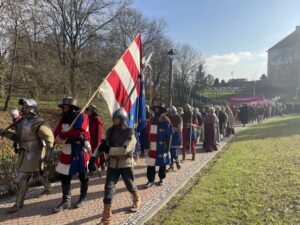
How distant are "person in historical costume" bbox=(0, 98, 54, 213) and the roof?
94569 millimetres

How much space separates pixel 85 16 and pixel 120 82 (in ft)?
64.5

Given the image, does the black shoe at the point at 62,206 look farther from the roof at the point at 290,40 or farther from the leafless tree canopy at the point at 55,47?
the roof at the point at 290,40

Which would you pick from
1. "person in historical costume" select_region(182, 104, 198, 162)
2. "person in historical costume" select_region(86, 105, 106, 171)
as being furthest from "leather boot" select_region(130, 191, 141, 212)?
"person in historical costume" select_region(182, 104, 198, 162)

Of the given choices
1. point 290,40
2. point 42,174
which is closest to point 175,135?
point 42,174

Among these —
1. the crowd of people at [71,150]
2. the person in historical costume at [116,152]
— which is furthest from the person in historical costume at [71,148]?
the person in historical costume at [116,152]

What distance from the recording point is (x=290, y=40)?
307ft

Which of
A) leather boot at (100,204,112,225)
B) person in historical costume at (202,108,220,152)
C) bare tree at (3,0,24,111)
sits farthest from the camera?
bare tree at (3,0,24,111)

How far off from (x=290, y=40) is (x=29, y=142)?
321 feet

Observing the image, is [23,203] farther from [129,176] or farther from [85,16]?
[85,16]

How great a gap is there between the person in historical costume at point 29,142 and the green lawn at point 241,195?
223cm

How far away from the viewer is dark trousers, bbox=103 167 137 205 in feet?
18.3

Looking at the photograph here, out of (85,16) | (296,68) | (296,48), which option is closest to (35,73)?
(85,16)

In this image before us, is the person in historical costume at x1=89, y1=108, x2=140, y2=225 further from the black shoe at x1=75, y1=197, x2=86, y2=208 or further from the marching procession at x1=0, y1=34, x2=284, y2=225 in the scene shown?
the black shoe at x1=75, y1=197, x2=86, y2=208

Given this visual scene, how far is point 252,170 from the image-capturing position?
9.62 metres
